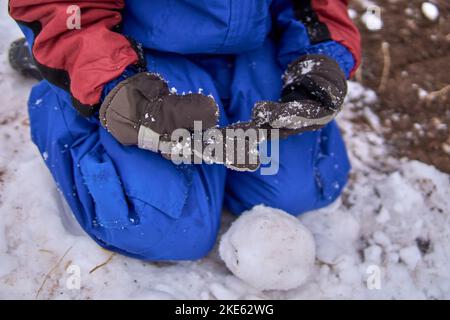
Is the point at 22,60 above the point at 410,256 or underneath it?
above

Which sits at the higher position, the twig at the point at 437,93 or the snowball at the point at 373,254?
the twig at the point at 437,93

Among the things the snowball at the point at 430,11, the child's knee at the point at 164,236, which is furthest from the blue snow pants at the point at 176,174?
the snowball at the point at 430,11

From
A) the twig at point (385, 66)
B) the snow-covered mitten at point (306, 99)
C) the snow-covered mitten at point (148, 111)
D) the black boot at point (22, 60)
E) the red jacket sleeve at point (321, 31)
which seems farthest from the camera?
the twig at point (385, 66)

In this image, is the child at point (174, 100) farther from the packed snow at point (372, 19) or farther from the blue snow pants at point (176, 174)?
the packed snow at point (372, 19)

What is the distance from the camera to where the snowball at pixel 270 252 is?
1.22 metres

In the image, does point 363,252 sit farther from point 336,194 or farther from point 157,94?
point 157,94

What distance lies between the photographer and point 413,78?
1701 millimetres

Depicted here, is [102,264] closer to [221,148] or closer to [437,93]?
[221,148]

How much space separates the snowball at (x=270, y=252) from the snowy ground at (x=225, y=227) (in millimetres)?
78

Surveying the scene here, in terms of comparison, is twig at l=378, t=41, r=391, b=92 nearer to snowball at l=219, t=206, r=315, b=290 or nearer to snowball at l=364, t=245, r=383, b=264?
snowball at l=364, t=245, r=383, b=264

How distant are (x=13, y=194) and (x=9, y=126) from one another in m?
0.26

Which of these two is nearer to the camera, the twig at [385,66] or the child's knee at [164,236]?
the child's knee at [164,236]

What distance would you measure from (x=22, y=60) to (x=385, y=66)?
1214 mm

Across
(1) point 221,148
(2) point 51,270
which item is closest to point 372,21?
(1) point 221,148
